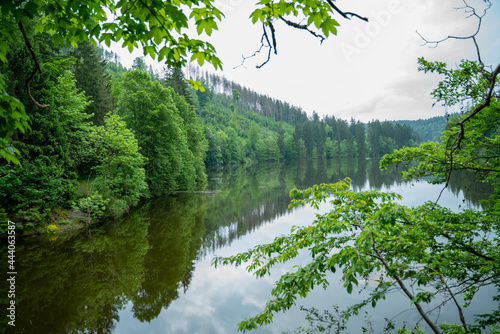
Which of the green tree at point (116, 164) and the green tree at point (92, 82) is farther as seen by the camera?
the green tree at point (92, 82)

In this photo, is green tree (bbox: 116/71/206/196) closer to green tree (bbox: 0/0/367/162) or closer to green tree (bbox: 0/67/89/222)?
green tree (bbox: 0/67/89/222)

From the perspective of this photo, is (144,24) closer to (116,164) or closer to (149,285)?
(149,285)

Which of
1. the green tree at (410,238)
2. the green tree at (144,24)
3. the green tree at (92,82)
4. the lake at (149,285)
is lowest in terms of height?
the lake at (149,285)

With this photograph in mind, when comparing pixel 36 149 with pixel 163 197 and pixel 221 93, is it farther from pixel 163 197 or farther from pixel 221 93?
pixel 221 93

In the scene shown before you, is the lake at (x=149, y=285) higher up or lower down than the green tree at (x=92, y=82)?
lower down

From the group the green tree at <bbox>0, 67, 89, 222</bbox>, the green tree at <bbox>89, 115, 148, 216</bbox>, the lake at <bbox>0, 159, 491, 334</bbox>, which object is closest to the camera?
the lake at <bbox>0, 159, 491, 334</bbox>

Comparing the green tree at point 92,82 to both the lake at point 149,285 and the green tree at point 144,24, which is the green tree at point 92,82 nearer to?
the lake at point 149,285

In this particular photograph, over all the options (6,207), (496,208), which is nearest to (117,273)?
(6,207)

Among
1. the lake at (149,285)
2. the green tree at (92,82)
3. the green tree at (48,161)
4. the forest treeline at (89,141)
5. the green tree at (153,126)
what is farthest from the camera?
the green tree at (92,82)

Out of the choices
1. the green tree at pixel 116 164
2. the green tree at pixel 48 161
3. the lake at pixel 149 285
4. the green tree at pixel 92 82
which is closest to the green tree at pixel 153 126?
the green tree at pixel 92 82

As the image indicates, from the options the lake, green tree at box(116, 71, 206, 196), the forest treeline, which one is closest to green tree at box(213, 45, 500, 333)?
the lake

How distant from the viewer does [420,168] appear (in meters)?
5.54

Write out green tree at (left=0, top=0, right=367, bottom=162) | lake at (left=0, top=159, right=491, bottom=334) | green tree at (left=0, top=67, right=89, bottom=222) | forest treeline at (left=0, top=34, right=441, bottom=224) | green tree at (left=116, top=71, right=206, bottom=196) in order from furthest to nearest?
green tree at (left=116, top=71, right=206, bottom=196)
forest treeline at (left=0, top=34, right=441, bottom=224)
green tree at (left=0, top=67, right=89, bottom=222)
lake at (left=0, top=159, right=491, bottom=334)
green tree at (left=0, top=0, right=367, bottom=162)

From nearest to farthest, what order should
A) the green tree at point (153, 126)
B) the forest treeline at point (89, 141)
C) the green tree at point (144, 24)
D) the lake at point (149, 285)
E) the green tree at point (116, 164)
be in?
the green tree at point (144, 24)
the lake at point (149, 285)
the forest treeline at point (89, 141)
the green tree at point (116, 164)
the green tree at point (153, 126)
